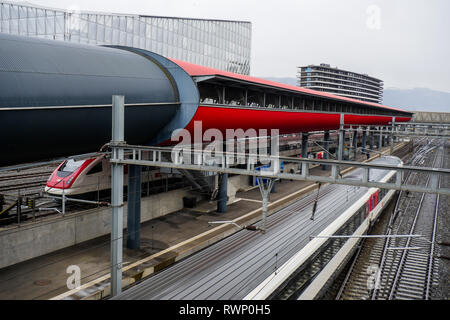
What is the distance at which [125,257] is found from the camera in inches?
595

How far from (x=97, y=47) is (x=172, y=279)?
8624 millimetres

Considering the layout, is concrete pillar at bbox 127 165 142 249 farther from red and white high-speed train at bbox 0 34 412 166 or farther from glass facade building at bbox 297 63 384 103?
glass facade building at bbox 297 63 384 103

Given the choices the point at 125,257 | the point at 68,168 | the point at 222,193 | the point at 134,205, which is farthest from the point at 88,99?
the point at 222,193

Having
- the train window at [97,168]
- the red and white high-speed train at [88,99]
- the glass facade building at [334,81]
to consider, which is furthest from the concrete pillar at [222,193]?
the glass facade building at [334,81]

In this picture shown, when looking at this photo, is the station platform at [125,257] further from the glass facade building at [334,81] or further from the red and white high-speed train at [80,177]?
the glass facade building at [334,81]

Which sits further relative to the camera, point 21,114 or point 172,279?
point 172,279

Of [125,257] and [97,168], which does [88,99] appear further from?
[97,168]

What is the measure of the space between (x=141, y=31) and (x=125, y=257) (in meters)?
46.9

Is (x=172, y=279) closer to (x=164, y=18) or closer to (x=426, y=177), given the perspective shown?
(x=426, y=177)

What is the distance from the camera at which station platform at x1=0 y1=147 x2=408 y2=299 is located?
478 inches

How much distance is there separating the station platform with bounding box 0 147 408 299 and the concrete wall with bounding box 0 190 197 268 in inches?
11.8

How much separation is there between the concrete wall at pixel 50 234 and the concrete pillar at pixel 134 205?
6.72 feet

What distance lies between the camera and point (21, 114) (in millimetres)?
9703

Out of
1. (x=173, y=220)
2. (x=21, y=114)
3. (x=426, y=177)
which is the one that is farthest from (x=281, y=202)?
(x=426, y=177)
